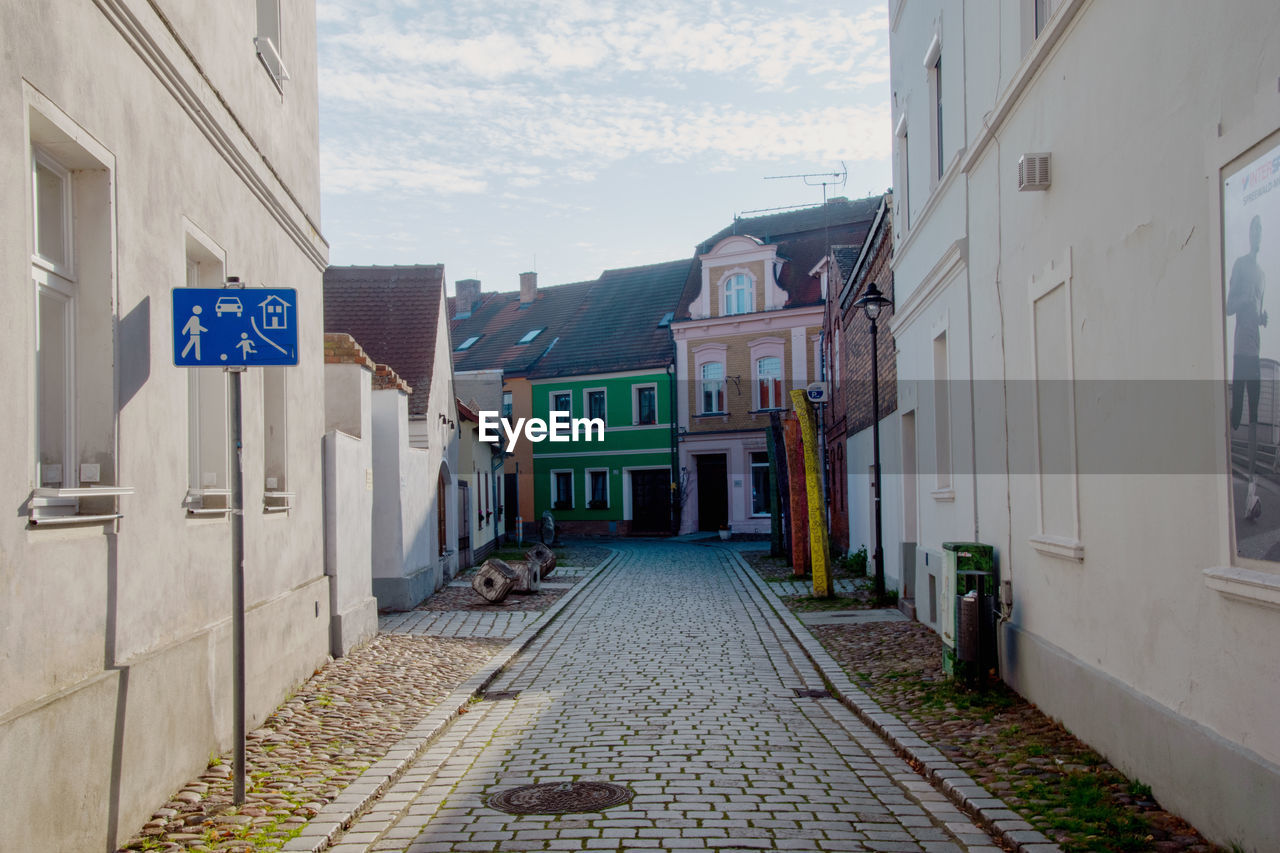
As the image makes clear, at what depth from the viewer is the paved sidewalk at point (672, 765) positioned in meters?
5.81

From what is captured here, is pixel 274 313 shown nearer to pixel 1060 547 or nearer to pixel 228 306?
pixel 228 306

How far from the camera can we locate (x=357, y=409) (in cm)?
1357

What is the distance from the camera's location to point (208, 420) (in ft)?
26.9

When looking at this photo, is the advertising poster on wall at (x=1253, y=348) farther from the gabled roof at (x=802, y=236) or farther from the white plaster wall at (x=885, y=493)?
the gabled roof at (x=802, y=236)

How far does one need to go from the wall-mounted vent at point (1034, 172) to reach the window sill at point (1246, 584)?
3696 millimetres

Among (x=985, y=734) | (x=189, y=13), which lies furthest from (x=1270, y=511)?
(x=189, y=13)

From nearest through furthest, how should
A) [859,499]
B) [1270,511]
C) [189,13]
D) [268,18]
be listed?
[1270,511]
[189,13]
[268,18]
[859,499]

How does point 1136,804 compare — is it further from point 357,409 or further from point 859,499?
point 859,499

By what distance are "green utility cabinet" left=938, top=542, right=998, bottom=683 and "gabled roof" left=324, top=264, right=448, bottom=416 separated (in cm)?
1172

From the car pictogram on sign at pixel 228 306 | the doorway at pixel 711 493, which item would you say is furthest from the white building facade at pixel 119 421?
the doorway at pixel 711 493

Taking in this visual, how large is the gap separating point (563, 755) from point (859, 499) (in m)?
16.2

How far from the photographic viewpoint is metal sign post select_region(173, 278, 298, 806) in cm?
619

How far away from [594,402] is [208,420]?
3865 centimetres

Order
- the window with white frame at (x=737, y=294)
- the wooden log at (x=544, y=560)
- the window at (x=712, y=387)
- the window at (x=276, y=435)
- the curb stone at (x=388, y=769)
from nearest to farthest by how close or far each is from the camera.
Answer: the curb stone at (x=388, y=769)
the window at (x=276, y=435)
the wooden log at (x=544, y=560)
the window with white frame at (x=737, y=294)
the window at (x=712, y=387)
